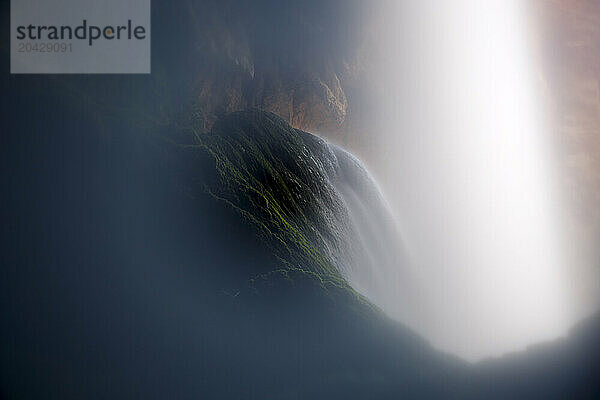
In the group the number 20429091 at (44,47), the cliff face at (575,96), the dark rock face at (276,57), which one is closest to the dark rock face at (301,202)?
the dark rock face at (276,57)

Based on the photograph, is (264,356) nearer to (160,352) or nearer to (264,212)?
(160,352)

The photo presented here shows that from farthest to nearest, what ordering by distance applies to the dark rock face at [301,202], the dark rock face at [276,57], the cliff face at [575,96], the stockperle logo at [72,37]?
the cliff face at [575,96]
the dark rock face at [276,57]
the dark rock face at [301,202]
the stockperle logo at [72,37]

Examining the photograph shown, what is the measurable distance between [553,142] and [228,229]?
17.2ft

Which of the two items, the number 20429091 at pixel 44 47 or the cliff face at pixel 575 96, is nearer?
the number 20429091 at pixel 44 47

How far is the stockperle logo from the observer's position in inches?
78.4

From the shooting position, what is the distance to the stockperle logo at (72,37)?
6.53 feet

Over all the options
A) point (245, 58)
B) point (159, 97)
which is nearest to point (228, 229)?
point (159, 97)

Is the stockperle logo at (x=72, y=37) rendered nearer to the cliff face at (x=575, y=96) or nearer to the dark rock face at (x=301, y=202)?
the dark rock face at (x=301, y=202)

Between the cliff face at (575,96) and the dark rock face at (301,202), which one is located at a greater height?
the cliff face at (575,96)

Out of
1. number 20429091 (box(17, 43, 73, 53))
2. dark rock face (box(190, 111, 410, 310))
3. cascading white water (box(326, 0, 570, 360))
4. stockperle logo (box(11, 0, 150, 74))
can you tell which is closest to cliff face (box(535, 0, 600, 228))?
cascading white water (box(326, 0, 570, 360))

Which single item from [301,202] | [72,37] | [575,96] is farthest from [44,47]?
[575,96]

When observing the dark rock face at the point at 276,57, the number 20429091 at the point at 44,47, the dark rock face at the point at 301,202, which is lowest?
the dark rock face at the point at 301,202

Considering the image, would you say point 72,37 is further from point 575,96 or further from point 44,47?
point 575,96

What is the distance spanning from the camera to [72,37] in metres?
2.00
